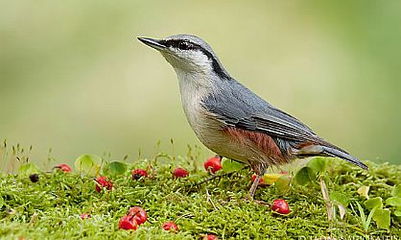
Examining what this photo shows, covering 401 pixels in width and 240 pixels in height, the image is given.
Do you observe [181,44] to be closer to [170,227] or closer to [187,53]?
[187,53]

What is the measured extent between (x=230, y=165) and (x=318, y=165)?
0.55 m

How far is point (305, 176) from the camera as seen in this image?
12.2ft

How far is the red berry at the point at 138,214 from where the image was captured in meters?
2.92

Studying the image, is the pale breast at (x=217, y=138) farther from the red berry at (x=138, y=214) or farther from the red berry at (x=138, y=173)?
the red berry at (x=138, y=214)

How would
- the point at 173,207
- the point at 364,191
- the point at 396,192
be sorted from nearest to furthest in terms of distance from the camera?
the point at 173,207, the point at 396,192, the point at 364,191

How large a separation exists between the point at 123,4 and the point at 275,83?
91.6 inches

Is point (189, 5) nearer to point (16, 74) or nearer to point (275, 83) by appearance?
point (275, 83)

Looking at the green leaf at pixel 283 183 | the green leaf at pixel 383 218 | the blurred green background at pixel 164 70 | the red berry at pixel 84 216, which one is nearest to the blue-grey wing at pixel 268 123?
the green leaf at pixel 283 183

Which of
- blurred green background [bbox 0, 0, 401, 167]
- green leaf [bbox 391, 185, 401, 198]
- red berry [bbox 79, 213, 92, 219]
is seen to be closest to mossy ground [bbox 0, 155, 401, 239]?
red berry [bbox 79, 213, 92, 219]

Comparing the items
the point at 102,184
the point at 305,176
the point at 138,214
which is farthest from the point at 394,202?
the point at 102,184

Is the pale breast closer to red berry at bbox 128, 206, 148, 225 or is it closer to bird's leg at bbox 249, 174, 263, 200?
bird's leg at bbox 249, 174, 263, 200

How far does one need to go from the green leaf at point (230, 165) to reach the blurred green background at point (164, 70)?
12.4ft

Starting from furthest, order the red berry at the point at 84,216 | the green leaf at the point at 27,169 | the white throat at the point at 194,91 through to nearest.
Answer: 1. the white throat at the point at 194,91
2. the green leaf at the point at 27,169
3. the red berry at the point at 84,216

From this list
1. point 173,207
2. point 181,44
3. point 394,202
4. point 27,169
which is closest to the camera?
point 173,207
